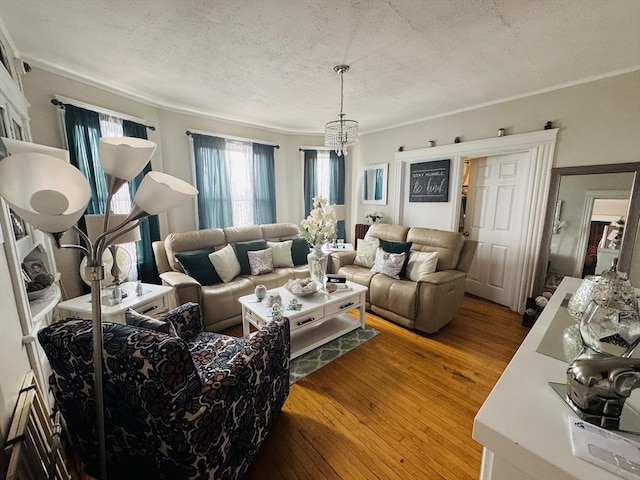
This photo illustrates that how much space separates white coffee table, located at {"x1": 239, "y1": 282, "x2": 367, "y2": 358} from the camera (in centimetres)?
218

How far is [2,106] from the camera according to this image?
1.44 m

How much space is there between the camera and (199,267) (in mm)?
2863

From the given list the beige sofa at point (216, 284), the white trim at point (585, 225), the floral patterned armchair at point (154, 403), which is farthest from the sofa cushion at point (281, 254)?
the white trim at point (585, 225)

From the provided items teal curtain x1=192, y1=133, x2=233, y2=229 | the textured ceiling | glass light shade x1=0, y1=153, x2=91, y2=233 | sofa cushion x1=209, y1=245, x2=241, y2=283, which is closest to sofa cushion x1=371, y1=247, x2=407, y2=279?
sofa cushion x1=209, y1=245, x2=241, y2=283

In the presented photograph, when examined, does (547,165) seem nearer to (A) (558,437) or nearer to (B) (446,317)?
(B) (446,317)

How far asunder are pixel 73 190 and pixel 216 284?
222 cm

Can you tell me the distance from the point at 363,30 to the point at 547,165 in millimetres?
2501

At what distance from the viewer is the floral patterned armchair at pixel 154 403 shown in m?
0.96

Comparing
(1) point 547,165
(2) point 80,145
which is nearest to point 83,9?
(2) point 80,145

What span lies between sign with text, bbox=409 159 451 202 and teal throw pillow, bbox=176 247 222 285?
10.2ft

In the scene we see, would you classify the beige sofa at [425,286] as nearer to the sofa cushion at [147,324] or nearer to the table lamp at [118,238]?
the sofa cushion at [147,324]

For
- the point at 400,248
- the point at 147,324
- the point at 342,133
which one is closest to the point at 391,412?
the point at 147,324

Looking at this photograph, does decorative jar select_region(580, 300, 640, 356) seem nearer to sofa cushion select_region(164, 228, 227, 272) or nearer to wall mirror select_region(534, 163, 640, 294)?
wall mirror select_region(534, 163, 640, 294)

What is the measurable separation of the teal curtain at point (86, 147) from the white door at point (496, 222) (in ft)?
14.5
